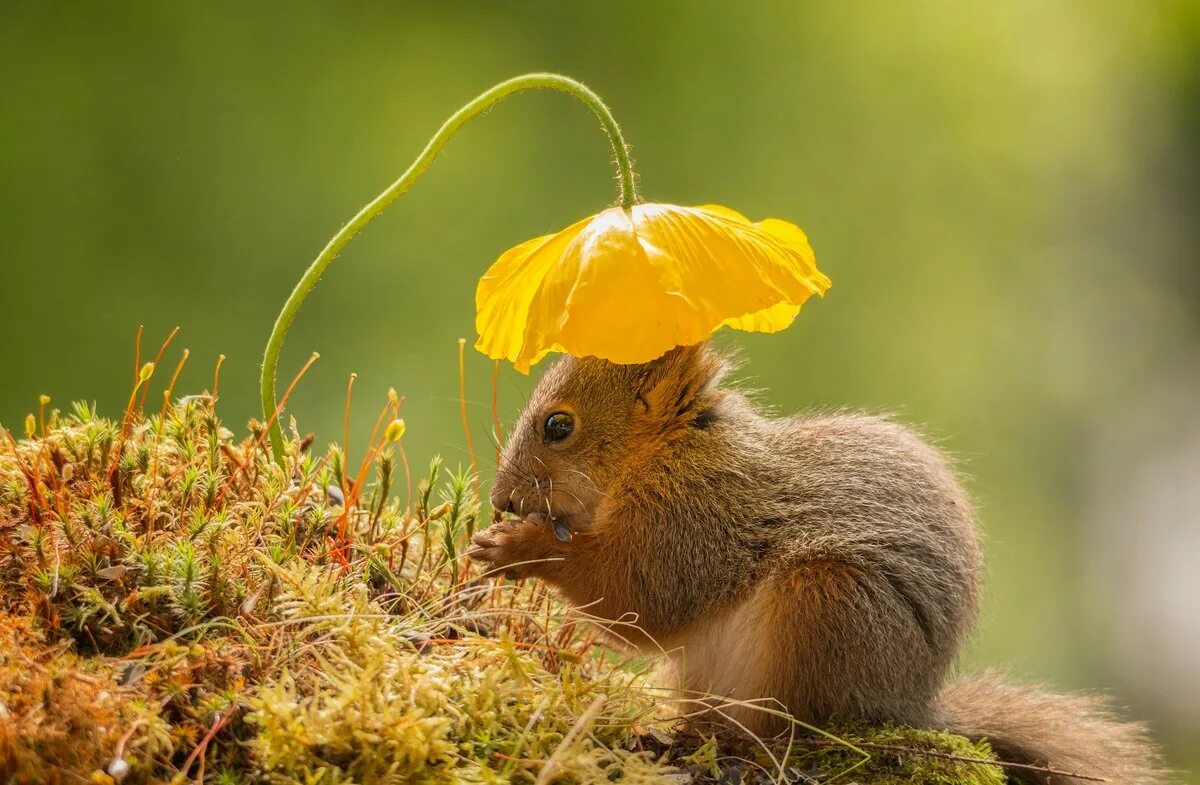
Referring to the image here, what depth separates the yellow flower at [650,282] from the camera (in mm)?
2035

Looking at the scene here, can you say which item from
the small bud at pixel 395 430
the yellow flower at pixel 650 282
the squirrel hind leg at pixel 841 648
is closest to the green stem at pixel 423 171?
the yellow flower at pixel 650 282

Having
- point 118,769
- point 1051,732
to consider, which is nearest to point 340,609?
point 118,769

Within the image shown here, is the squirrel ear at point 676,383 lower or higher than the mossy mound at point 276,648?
higher

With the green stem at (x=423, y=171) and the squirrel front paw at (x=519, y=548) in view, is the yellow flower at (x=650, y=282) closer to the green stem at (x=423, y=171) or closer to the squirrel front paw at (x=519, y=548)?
the green stem at (x=423, y=171)

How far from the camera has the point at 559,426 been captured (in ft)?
8.95

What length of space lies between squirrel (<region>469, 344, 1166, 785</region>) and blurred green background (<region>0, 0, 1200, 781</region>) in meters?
2.36

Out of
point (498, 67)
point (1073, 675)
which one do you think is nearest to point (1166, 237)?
point (1073, 675)

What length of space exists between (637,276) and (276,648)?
876 mm

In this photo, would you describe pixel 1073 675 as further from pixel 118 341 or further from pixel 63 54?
pixel 63 54

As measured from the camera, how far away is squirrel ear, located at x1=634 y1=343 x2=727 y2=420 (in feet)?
9.04

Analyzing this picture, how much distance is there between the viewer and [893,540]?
2.52m

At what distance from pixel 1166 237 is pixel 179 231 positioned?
5006 millimetres

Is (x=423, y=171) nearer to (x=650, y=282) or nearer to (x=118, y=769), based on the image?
(x=650, y=282)

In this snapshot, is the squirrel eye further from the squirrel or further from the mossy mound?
the mossy mound
